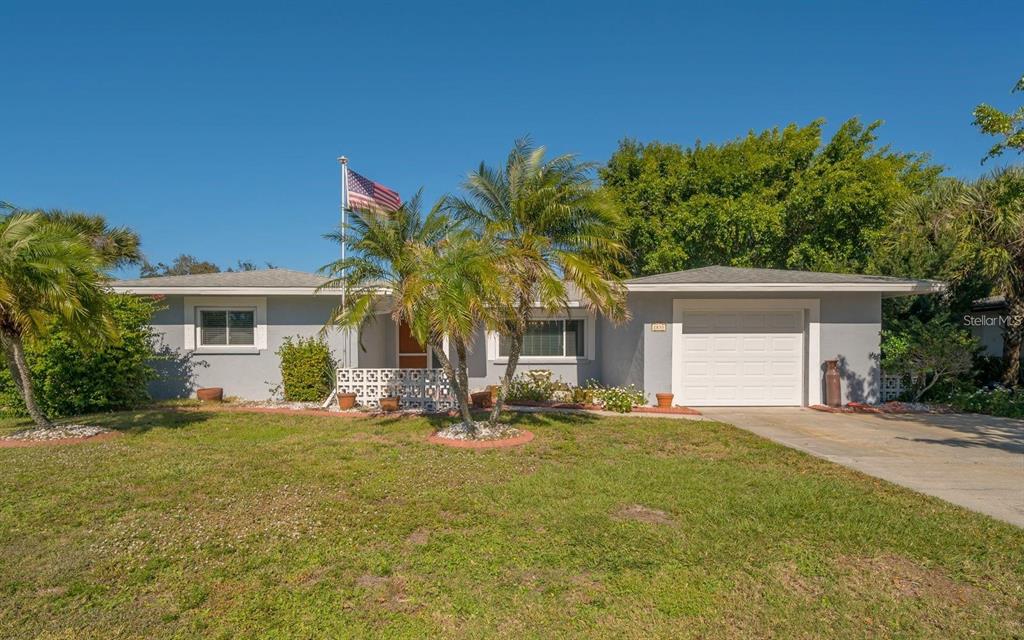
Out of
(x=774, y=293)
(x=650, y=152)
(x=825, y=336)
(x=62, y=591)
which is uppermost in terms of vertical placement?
(x=650, y=152)

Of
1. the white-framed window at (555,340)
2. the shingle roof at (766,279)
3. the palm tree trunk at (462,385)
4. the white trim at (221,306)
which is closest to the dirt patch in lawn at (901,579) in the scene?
the palm tree trunk at (462,385)

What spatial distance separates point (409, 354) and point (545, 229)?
825 centimetres

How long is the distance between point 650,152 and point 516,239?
17298 mm

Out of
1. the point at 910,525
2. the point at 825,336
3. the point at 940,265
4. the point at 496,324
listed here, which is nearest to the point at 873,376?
the point at 825,336

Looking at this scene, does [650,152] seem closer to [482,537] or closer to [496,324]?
[496,324]

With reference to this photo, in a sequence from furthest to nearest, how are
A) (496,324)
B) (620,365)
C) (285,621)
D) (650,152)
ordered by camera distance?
(650,152), (620,365), (496,324), (285,621)

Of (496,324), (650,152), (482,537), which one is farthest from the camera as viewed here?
(650,152)

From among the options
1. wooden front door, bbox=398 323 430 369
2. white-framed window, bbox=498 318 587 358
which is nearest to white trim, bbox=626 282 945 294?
white-framed window, bbox=498 318 587 358

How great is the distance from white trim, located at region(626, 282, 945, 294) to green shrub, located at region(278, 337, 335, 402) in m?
Result: 7.11

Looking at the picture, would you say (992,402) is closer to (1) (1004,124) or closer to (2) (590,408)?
(1) (1004,124)

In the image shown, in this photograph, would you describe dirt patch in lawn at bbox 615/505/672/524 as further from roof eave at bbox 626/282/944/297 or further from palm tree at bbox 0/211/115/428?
palm tree at bbox 0/211/115/428

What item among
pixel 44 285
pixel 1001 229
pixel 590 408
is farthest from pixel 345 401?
pixel 1001 229

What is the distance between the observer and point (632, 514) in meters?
5.05

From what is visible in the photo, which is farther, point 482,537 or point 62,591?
point 482,537
